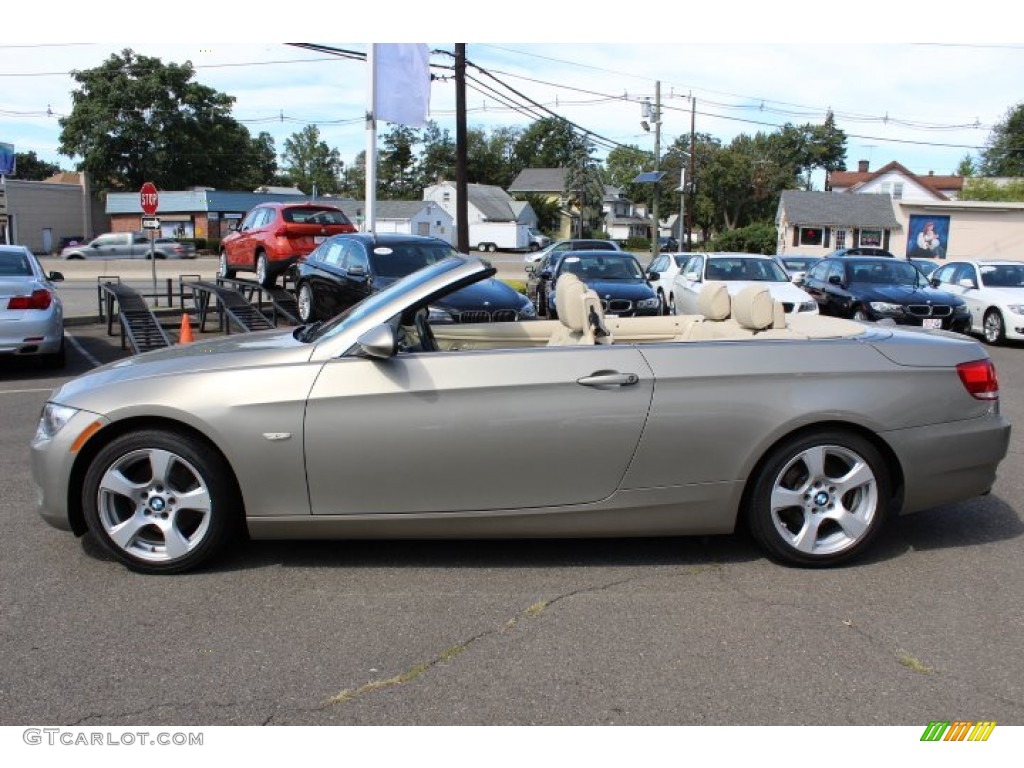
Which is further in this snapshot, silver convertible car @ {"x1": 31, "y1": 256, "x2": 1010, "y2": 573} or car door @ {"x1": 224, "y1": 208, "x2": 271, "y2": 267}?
car door @ {"x1": 224, "y1": 208, "x2": 271, "y2": 267}

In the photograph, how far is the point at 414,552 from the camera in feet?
15.0

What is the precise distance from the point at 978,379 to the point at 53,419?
15.2ft

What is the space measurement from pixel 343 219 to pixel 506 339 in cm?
1211

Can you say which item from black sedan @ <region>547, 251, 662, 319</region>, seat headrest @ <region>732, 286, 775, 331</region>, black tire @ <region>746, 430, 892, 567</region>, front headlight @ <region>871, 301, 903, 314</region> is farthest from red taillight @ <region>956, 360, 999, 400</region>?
front headlight @ <region>871, 301, 903, 314</region>

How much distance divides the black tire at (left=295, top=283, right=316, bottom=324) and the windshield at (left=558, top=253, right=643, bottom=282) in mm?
4508

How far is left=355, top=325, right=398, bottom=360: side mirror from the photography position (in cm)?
405

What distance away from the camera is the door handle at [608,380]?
4145 mm

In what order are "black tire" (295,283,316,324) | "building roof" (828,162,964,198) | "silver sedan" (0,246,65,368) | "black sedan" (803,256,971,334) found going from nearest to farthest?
"silver sedan" (0,246,65,368)
"black tire" (295,283,316,324)
"black sedan" (803,256,971,334)
"building roof" (828,162,964,198)

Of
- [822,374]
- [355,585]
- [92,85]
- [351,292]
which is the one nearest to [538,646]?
[355,585]

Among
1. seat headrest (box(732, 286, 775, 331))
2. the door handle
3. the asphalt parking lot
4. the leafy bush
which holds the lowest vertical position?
the asphalt parking lot

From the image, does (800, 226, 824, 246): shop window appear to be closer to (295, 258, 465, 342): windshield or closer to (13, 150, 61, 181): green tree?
(295, 258, 465, 342): windshield

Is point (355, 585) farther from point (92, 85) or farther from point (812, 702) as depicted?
point (92, 85)

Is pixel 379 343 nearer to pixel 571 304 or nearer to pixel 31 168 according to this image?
pixel 571 304

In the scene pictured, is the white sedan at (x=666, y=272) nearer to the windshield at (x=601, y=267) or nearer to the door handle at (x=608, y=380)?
the windshield at (x=601, y=267)
